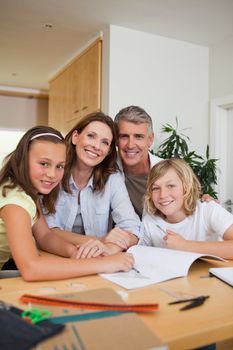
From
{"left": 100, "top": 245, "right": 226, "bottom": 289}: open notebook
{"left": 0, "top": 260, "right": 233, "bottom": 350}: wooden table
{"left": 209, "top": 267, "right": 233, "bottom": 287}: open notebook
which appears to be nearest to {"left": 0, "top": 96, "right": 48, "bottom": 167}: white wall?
{"left": 100, "top": 245, "right": 226, "bottom": 289}: open notebook

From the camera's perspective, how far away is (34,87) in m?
5.91

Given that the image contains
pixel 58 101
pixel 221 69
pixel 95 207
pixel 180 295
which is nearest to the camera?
pixel 180 295

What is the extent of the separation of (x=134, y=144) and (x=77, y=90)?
2.44 m

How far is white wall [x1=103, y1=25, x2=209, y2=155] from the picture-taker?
3.45 m

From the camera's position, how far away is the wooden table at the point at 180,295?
2.03 ft

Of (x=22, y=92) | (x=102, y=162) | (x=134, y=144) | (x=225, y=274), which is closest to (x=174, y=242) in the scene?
(x=225, y=274)

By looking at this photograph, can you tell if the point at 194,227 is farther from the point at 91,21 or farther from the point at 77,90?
the point at 77,90

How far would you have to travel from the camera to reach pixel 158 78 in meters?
3.68

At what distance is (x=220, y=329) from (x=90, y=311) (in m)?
0.25

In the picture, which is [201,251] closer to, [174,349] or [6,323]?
[174,349]

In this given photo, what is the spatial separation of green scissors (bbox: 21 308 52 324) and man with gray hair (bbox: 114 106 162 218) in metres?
1.35

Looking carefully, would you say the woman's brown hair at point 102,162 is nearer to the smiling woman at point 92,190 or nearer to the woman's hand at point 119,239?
the smiling woman at point 92,190

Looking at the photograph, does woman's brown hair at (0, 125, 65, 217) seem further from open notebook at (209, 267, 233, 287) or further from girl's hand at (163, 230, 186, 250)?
open notebook at (209, 267, 233, 287)

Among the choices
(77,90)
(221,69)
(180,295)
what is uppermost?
(221,69)
